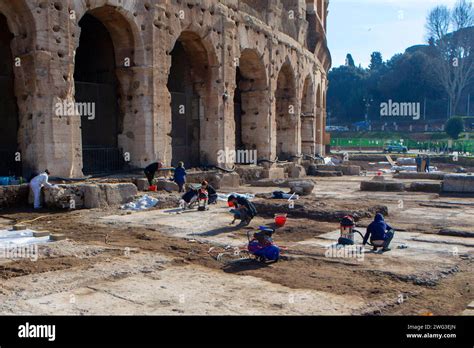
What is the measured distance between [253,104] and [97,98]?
8.74 metres

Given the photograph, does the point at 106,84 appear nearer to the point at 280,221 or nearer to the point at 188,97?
the point at 188,97

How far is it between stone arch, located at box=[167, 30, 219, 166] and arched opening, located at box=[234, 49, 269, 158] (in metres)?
3.70

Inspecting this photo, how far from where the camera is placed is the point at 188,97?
821 inches

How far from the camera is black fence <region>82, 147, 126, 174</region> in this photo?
54.8 ft

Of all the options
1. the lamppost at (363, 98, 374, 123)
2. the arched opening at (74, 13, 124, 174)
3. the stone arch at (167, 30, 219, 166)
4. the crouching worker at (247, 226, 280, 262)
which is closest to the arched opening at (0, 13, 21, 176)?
the arched opening at (74, 13, 124, 174)

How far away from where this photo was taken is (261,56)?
76.2ft

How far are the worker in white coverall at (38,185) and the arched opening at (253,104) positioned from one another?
1280 centimetres

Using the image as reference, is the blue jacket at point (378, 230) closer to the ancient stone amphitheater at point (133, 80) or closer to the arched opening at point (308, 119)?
the ancient stone amphitheater at point (133, 80)

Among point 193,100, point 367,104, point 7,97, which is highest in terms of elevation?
point 367,104

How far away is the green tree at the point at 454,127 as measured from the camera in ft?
164

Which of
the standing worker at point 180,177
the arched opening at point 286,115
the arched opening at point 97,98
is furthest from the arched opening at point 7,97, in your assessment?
the arched opening at point 286,115

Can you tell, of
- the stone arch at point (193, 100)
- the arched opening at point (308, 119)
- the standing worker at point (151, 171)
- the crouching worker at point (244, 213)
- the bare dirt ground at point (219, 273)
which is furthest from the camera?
the arched opening at point (308, 119)

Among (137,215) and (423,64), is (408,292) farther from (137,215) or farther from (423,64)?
(423,64)

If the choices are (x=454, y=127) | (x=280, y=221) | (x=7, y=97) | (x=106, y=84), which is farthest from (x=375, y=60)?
(x=280, y=221)
